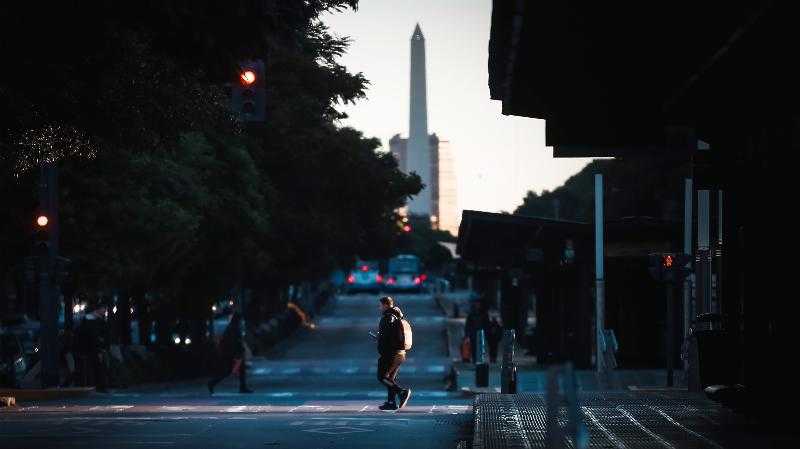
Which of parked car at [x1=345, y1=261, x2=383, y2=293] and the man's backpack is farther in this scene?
parked car at [x1=345, y1=261, x2=383, y2=293]

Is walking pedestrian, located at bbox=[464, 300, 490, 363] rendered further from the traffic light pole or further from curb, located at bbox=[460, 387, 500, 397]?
the traffic light pole

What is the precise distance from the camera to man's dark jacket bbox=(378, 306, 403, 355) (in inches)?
943

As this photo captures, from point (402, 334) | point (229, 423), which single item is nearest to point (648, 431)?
point (229, 423)

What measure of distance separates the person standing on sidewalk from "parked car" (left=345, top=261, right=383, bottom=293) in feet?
409

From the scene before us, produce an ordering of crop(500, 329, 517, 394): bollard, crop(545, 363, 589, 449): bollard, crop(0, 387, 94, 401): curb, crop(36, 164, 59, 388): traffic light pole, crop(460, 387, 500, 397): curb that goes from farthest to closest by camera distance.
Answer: crop(460, 387, 500, 397): curb → crop(36, 164, 59, 388): traffic light pole → crop(0, 387, 94, 401): curb → crop(500, 329, 517, 394): bollard → crop(545, 363, 589, 449): bollard

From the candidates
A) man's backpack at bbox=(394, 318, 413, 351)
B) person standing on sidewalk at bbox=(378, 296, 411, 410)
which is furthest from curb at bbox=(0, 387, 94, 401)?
man's backpack at bbox=(394, 318, 413, 351)

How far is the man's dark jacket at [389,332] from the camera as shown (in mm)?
23953

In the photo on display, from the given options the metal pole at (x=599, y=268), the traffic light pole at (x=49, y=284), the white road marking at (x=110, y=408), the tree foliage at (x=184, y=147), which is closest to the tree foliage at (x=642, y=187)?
the tree foliage at (x=184, y=147)

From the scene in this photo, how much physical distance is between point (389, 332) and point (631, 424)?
27.3ft

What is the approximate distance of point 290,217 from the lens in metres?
56.7

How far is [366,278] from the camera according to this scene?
A: 492 ft

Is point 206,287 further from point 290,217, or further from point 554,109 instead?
point 554,109

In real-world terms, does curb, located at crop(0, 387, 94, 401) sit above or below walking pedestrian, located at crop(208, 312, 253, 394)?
below

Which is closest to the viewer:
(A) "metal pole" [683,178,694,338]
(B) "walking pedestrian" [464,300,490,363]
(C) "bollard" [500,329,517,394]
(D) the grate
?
(D) the grate
